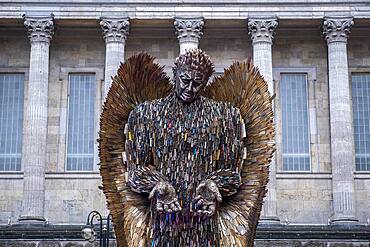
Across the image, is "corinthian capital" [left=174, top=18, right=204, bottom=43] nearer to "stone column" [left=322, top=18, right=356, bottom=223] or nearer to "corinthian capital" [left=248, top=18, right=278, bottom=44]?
"corinthian capital" [left=248, top=18, right=278, bottom=44]

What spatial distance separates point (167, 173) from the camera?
200 inches

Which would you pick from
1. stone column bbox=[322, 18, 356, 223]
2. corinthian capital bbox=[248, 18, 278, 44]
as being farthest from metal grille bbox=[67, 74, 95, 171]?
stone column bbox=[322, 18, 356, 223]

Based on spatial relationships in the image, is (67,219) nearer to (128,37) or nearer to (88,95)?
(88,95)

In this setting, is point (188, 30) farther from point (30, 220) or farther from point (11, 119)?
point (30, 220)

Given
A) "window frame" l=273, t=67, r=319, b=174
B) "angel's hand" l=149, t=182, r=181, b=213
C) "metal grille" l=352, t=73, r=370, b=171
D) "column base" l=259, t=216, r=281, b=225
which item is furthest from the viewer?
"metal grille" l=352, t=73, r=370, b=171

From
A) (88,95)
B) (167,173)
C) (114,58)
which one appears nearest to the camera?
(167,173)

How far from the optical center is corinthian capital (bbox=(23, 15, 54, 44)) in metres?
30.9

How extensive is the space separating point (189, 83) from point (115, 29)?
25951 mm

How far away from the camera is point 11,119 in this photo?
32562mm

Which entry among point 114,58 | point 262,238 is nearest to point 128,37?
point 114,58

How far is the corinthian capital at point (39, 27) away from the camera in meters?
30.9

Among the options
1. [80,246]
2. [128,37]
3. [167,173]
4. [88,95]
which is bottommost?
[80,246]

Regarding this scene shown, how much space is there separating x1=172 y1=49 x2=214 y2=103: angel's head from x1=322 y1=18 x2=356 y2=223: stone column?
24.5 m

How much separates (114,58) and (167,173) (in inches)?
1018
